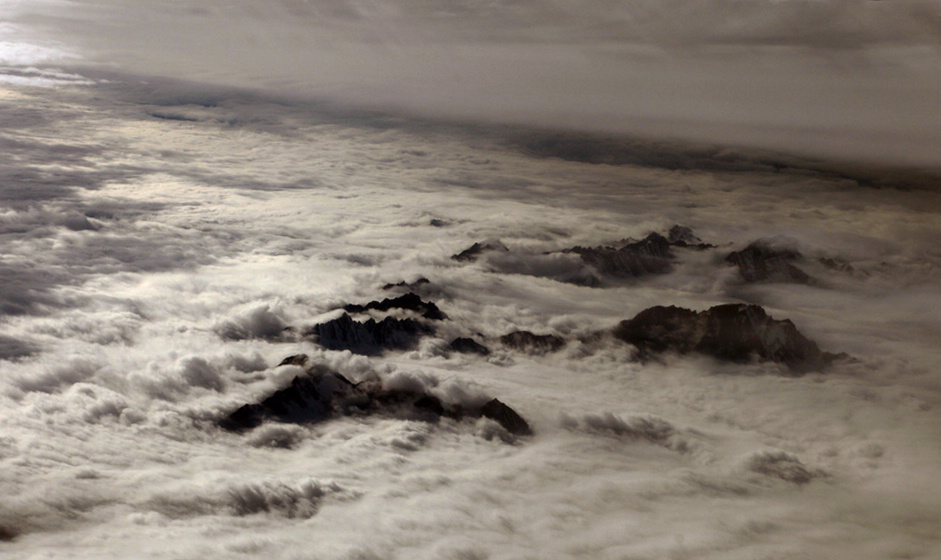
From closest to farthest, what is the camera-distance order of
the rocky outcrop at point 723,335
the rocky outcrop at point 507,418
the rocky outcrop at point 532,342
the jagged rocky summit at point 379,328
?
the rocky outcrop at point 507,418, the jagged rocky summit at point 379,328, the rocky outcrop at point 532,342, the rocky outcrop at point 723,335

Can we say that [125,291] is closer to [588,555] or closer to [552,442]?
[552,442]

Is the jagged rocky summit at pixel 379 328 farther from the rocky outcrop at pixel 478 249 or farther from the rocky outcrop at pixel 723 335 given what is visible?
the rocky outcrop at pixel 723 335

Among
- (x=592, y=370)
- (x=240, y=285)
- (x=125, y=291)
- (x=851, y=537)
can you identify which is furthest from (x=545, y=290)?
(x=851, y=537)

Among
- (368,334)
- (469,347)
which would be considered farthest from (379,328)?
(469,347)

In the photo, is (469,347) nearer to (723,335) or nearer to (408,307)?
(408,307)

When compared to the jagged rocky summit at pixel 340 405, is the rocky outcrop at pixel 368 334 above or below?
above

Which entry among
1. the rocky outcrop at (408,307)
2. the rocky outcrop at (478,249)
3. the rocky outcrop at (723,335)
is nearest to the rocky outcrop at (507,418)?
the rocky outcrop at (408,307)

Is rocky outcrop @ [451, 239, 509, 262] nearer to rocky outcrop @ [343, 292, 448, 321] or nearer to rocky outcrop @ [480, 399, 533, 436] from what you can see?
rocky outcrop @ [343, 292, 448, 321]

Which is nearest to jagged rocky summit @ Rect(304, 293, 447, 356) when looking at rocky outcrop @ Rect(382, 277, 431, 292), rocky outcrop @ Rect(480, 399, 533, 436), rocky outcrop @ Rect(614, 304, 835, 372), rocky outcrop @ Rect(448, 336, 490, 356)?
rocky outcrop @ Rect(382, 277, 431, 292)
